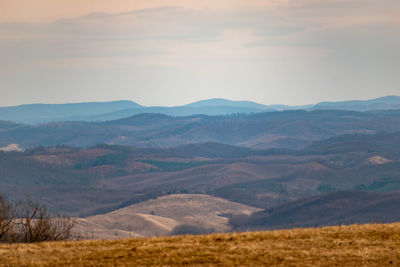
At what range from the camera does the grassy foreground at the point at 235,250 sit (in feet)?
78.4

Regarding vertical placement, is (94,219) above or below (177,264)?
below

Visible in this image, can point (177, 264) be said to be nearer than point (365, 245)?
Yes

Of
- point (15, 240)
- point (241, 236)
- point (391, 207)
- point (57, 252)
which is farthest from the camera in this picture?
point (391, 207)

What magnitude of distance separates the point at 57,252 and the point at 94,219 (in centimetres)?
17337

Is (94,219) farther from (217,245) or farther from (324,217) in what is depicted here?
(217,245)

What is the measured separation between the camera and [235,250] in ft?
83.9

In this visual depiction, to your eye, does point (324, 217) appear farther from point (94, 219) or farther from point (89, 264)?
point (89, 264)

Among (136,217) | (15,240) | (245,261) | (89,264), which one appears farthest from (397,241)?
(136,217)

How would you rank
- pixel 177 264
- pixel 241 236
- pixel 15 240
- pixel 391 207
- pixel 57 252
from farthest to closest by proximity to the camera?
pixel 391 207, pixel 15 240, pixel 241 236, pixel 57 252, pixel 177 264

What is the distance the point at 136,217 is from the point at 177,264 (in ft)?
558

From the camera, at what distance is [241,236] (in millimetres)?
28828

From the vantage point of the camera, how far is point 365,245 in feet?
86.2

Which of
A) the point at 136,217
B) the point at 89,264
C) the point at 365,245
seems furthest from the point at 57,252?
the point at 136,217

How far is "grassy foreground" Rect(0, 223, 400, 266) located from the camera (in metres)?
23.9
